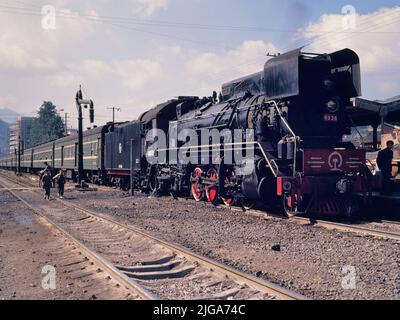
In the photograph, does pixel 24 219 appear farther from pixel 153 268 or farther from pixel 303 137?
pixel 303 137

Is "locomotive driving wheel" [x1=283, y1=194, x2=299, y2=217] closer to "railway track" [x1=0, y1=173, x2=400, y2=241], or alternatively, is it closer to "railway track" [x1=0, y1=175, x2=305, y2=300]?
"railway track" [x1=0, y1=173, x2=400, y2=241]

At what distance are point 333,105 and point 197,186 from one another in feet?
20.2

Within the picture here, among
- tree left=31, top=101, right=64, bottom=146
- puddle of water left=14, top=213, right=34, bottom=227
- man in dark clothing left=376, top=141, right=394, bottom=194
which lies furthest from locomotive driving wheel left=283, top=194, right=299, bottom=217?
tree left=31, top=101, right=64, bottom=146

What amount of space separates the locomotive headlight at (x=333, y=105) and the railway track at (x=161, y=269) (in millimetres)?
5678

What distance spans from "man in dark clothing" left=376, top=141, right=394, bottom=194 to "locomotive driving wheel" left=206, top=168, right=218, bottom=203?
16.1 feet

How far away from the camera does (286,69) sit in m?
10.9

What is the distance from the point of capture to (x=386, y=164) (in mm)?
12289

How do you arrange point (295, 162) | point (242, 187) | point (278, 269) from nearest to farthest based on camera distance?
1. point (278, 269)
2. point (295, 162)
3. point (242, 187)

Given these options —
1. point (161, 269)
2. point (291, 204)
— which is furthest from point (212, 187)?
point (161, 269)

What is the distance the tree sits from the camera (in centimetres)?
11307

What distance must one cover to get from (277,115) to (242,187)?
7.46ft

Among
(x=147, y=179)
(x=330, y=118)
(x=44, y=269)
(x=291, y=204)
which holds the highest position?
(x=330, y=118)
